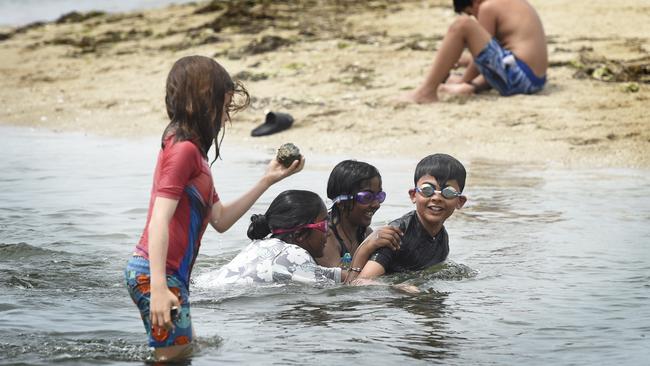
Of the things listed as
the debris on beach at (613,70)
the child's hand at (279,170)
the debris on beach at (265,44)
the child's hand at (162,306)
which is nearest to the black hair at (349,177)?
the child's hand at (279,170)

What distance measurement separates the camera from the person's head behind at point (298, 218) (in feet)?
19.2

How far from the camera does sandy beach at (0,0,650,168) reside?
1034 centimetres

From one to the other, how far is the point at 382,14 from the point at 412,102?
4667mm

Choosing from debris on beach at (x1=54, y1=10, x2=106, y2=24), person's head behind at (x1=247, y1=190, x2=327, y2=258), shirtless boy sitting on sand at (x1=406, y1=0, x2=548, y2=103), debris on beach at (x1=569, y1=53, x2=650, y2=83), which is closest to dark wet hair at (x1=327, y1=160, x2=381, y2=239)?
person's head behind at (x1=247, y1=190, x2=327, y2=258)

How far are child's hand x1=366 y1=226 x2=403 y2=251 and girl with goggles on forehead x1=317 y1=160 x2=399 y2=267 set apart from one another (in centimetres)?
39

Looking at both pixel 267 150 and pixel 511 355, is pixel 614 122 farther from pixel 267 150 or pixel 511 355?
pixel 511 355

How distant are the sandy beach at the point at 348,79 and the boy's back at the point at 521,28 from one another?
43 cm

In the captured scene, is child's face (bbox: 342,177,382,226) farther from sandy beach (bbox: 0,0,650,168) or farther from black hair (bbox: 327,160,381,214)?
sandy beach (bbox: 0,0,650,168)

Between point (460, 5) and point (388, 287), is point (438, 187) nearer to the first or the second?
point (388, 287)

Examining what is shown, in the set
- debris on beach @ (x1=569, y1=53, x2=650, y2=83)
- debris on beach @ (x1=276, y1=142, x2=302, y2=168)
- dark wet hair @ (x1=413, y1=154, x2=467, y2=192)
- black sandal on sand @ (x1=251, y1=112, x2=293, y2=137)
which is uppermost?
debris on beach @ (x1=276, y1=142, x2=302, y2=168)

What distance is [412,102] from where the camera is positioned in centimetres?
1123

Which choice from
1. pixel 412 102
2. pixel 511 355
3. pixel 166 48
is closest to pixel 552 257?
pixel 511 355

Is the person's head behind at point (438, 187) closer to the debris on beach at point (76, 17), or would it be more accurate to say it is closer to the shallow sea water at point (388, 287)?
the shallow sea water at point (388, 287)

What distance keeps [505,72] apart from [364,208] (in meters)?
5.11
